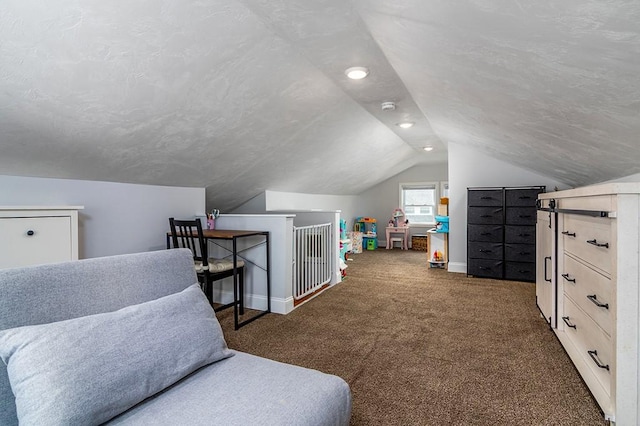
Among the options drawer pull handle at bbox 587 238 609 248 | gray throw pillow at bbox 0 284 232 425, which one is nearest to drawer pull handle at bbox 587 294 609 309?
drawer pull handle at bbox 587 238 609 248

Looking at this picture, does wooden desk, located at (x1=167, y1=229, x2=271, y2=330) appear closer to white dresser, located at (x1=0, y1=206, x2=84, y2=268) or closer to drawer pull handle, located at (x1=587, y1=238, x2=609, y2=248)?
white dresser, located at (x1=0, y1=206, x2=84, y2=268)

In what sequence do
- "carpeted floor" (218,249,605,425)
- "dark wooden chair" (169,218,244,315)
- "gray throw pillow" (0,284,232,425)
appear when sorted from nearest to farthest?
"gray throw pillow" (0,284,232,425), "carpeted floor" (218,249,605,425), "dark wooden chair" (169,218,244,315)

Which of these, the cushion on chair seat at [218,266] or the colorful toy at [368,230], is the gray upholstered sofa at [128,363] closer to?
the cushion on chair seat at [218,266]

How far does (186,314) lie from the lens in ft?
4.25

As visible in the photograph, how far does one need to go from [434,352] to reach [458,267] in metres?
3.07

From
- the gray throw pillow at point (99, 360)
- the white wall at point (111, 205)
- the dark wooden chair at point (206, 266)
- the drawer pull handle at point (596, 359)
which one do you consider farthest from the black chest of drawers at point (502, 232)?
the gray throw pillow at point (99, 360)

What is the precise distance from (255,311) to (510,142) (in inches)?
123

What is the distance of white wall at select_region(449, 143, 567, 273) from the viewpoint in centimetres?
499

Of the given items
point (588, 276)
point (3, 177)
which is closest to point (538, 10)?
point (588, 276)

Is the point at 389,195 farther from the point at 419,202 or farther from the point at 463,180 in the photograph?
the point at 463,180

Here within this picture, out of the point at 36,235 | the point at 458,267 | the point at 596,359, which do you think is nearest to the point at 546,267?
the point at 596,359

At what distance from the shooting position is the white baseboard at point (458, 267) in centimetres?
517

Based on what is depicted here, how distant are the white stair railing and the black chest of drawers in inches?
82.8

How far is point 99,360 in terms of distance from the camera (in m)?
0.99
